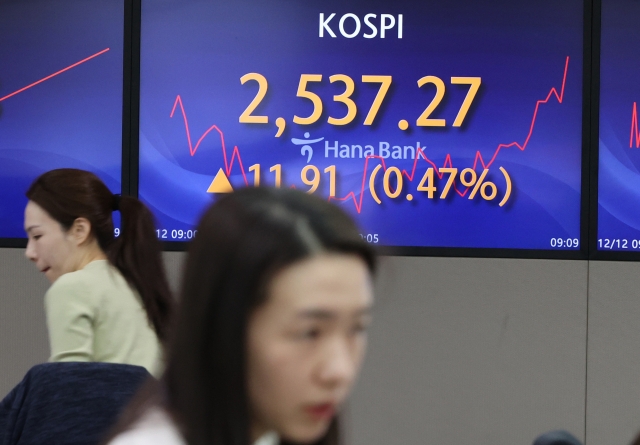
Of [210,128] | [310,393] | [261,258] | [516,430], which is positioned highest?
[210,128]

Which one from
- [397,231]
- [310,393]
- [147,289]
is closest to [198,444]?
[310,393]

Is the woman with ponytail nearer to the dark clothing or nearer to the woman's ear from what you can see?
the woman's ear

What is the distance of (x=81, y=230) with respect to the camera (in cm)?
227

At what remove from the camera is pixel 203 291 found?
0.83 metres

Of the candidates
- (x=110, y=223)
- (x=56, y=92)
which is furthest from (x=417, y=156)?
(x=110, y=223)

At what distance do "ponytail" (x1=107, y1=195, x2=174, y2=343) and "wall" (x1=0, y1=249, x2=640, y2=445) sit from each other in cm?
156

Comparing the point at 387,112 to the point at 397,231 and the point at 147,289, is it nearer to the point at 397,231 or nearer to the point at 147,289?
the point at 397,231

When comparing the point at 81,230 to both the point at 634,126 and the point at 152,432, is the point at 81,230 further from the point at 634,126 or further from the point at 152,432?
the point at 634,126

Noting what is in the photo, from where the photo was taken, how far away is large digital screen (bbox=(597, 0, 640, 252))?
3.84m

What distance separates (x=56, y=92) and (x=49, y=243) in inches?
71.8

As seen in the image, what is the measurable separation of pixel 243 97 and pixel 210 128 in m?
0.20

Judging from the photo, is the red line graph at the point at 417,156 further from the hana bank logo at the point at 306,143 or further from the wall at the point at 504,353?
the wall at the point at 504,353

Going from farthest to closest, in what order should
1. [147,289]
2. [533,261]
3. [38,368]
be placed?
[533,261] < [147,289] < [38,368]

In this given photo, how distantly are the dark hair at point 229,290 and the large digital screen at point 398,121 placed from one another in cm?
298
